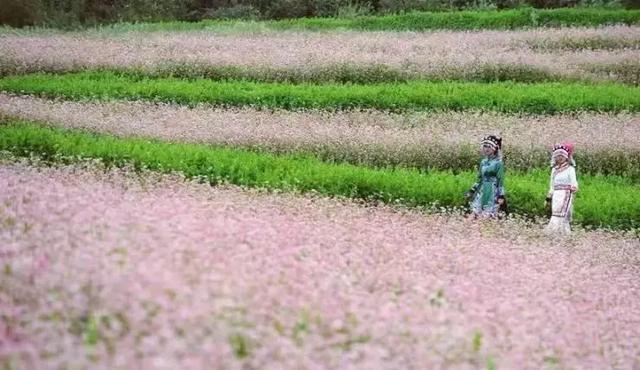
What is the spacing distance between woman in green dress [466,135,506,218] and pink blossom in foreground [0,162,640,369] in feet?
15.8

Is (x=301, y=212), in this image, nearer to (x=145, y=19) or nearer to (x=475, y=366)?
(x=475, y=366)

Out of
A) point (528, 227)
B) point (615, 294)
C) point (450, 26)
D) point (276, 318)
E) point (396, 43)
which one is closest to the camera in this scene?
point (276, 318)

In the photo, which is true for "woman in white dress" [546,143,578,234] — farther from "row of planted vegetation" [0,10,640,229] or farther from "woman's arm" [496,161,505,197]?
"row of planted vegetation" [0,10,640,229]

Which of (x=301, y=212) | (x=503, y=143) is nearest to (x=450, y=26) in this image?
(x=503, y=143)

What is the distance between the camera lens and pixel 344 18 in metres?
30.5

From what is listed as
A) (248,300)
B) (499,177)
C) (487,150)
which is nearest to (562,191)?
(499,177)

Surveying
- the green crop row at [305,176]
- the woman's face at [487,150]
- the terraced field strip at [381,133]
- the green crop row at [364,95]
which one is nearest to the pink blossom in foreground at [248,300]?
the green crop row at [305,176]

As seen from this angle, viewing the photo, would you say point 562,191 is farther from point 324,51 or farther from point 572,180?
point 324,51

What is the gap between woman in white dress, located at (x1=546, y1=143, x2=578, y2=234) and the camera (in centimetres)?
1064

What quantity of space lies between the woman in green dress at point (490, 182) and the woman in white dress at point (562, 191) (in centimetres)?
68

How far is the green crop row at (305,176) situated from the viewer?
36.6ft

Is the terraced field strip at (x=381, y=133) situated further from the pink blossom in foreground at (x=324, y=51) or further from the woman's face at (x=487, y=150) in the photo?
the pink blossom in foreground at (x=324, y=51)

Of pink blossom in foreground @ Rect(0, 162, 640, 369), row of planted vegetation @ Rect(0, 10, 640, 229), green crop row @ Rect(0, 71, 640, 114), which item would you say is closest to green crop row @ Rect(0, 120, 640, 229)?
row of planted vegetation @ Rect(0, 10, 640, 229)

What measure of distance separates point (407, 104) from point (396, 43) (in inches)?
261
